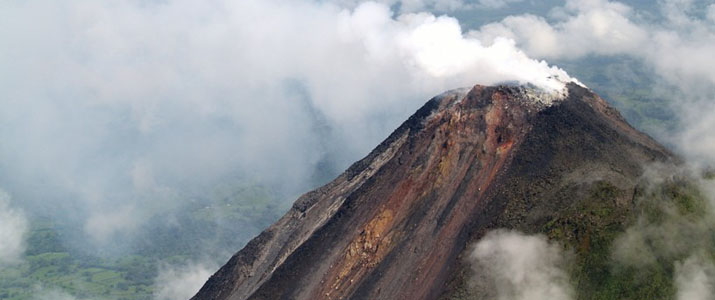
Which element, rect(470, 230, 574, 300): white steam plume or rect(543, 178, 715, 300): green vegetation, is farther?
rect(470, 230, 574, 300): white steam plume

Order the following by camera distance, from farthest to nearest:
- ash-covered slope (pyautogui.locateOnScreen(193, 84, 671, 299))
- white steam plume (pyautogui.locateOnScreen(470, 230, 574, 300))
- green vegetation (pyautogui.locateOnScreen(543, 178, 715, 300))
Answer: ash-covered slope (pyautogui.locateOnScreen(193, 84, 671, 299))
white steam plume (pyautogui.locateOnScreen(470, 230, 574, 300))
green vegetation (pyautogui.locateOnScreen(543, 178, 715, 300))

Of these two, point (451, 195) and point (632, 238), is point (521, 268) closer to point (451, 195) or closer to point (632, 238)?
point (632, 238)

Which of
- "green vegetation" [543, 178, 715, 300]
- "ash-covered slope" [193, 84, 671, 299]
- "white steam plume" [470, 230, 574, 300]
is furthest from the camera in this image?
"ash-covered slope" [193, 84, 671, 299]

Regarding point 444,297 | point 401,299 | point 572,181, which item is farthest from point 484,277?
point 572,181

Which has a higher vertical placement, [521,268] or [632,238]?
[632,238]

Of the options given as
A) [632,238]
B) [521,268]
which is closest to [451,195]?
[521,268]

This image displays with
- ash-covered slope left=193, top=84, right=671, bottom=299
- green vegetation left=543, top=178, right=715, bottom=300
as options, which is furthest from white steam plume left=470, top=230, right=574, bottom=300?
ash-covered slope left=193, top=84, right=671, bottom=299

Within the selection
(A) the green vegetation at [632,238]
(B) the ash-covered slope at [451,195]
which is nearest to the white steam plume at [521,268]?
Answer: (A) the green vegetation at [632,238]

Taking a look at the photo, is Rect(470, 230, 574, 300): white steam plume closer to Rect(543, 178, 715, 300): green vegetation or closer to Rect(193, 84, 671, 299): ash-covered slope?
Rect(543, 178, 715, 300): green vegetation

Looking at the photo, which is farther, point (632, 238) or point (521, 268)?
point (632, 238)
